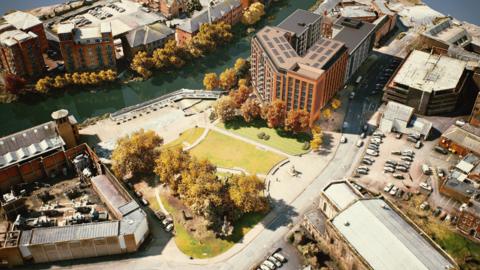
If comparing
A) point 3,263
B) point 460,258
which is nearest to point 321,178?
point 460,258

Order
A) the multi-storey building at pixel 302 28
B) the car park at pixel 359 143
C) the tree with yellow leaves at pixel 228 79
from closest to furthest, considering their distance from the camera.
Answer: the car park at pixel 359 143, the tree with yellow leaves at pixel 228 79, the multi-storey building at pixel 302 28

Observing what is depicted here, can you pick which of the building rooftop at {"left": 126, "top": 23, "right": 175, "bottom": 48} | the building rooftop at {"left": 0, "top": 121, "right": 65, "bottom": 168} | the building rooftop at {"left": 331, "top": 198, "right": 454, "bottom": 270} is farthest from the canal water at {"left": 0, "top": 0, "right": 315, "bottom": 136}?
the building rooftop at {"left": 331, "top": 198, "right": 454, "bottom": 270}

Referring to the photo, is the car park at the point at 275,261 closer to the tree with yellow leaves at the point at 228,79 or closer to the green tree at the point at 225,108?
the green tree at the point at 225,108

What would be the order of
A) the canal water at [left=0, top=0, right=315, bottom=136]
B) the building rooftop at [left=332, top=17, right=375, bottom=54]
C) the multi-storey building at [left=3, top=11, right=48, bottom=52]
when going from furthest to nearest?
the multi-storey building at [left=3, top=11, right=48, bottom=52] → the building rooftop at [left=332, top=17, right=375, bottom=54] → the canal water at [left=0, top=0, right=315, bottom=136]

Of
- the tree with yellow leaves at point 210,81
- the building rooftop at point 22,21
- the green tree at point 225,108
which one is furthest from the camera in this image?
the building rooftop at point 22,21

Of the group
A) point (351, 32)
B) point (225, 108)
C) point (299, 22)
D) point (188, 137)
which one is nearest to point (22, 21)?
point (188, 137)

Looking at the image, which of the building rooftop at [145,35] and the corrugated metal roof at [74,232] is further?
the building rooftop at [145,35]

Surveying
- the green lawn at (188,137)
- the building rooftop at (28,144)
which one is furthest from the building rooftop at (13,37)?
the green lawn at (188,137)

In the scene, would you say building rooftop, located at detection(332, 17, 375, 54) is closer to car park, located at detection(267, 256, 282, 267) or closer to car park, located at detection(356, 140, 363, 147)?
car park, located at detection(356, 140, 363, 147)
